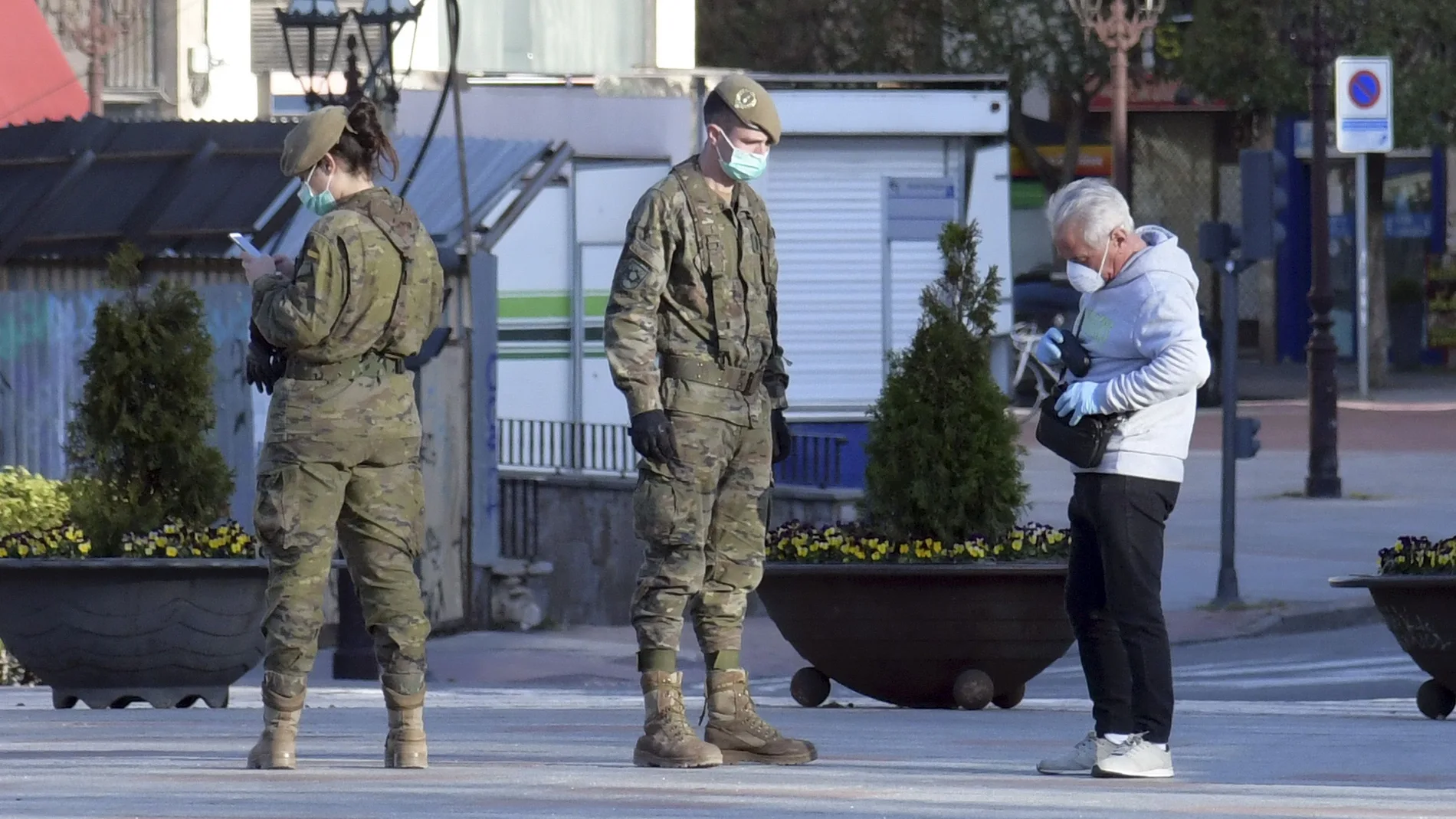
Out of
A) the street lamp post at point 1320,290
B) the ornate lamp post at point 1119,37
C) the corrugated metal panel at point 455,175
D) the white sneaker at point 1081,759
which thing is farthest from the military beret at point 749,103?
the ornate lamp post at point 1119,37

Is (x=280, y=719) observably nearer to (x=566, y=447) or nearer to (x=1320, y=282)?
(x=566, y=447)

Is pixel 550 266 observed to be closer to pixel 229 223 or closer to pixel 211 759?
pixel 229 223

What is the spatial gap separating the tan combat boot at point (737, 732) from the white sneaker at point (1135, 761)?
84 cm

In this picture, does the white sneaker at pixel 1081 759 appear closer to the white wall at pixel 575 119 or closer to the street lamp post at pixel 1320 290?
the street lamp post at pixel 1320 290

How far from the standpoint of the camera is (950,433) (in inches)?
358

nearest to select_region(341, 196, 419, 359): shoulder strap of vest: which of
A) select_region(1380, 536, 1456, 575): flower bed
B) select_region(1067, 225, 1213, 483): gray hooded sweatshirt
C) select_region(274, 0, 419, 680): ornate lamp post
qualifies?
select_region(1067, 225, 1213, 483): gray hooded sweatshirt

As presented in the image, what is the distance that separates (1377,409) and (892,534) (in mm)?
23330

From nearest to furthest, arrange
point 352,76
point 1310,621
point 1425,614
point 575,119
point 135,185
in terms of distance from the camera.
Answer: point 1425,614
point 352,76
point 135,185
point 1310,621
point 575,119

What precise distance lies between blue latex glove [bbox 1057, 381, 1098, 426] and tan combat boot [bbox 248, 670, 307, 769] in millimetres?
2033

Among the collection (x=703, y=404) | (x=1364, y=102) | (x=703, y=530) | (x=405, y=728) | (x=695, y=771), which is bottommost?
(x=695, y=771)

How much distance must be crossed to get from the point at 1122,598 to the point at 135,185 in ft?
29.3

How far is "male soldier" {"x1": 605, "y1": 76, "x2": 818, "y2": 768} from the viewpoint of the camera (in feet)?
21.7

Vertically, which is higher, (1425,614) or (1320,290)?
(1320,290)

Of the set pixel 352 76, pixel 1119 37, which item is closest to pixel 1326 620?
pixel 352 76
